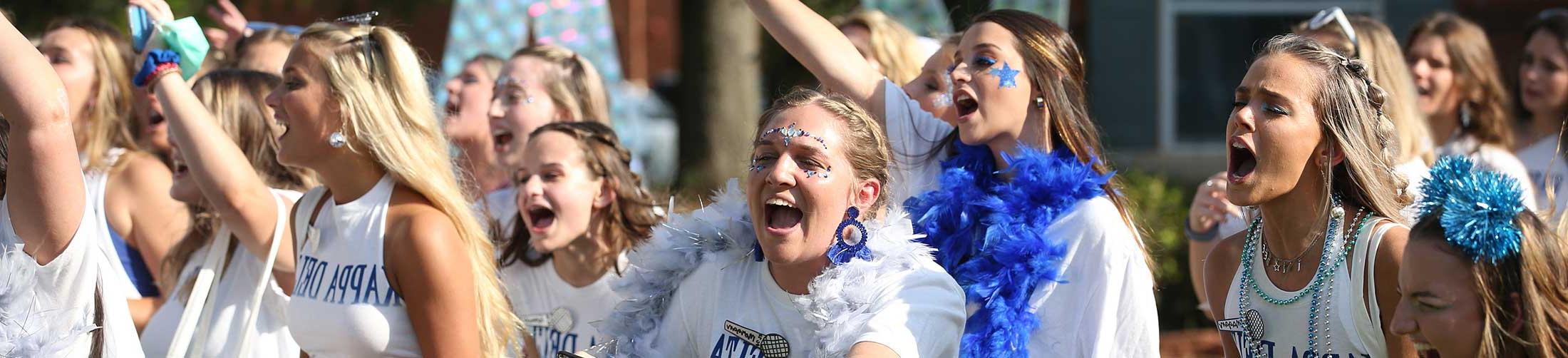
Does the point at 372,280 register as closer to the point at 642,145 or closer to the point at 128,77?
the point at 128,77

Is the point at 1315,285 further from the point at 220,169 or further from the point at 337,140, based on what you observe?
the point at 220,169

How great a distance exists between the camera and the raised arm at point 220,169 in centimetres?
337

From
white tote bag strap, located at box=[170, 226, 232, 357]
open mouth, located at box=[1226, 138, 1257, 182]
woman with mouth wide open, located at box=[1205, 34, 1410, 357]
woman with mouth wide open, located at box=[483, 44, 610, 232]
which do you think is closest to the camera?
woman with mouth wide open, located at box=[1205, 34, 1410, 357]

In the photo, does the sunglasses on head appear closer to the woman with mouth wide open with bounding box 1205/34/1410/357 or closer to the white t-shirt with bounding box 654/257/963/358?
the woman with mouth wide open with bounding box 1205/34/1410/357

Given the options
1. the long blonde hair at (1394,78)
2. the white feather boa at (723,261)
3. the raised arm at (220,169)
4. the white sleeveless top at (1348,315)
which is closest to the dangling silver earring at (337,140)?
the raised arm at (220,169)

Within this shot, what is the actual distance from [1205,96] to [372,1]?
7.48m

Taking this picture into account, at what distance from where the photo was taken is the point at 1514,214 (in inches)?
87.9

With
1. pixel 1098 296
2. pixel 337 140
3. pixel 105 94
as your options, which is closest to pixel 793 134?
pixel 1098 296

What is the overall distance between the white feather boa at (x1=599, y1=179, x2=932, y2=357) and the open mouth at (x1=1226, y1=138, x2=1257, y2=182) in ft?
2.05

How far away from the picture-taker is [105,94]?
4.82 metres

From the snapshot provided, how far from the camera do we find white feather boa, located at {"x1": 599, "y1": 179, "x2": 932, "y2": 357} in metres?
2.68

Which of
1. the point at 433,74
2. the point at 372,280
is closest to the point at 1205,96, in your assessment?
the point at 433,74

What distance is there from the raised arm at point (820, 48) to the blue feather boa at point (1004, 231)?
290 mm

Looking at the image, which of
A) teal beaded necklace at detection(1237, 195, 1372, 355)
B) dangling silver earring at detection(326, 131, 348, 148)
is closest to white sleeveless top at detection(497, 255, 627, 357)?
dangling silver earring at detection(326, 131, 348, 148)
